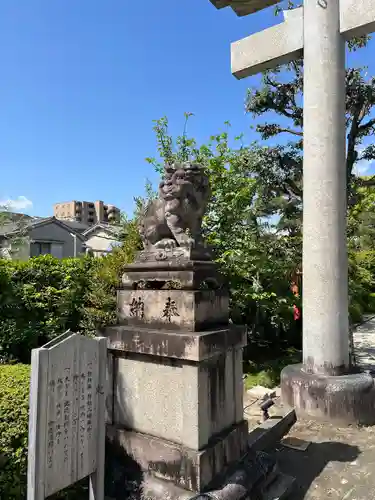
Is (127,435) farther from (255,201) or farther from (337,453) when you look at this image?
(255,201)

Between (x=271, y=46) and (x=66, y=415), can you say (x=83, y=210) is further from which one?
(x=66, y=415)

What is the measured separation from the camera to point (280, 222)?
11.1 metres

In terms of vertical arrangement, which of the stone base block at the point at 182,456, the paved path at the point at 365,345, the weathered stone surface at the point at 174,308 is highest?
the weathered stone surface at the point at 174,308

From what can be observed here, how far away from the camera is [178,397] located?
3393mm

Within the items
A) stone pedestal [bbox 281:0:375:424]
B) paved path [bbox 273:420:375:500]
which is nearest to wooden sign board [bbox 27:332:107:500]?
paved path [bbox 273:420:375:500]

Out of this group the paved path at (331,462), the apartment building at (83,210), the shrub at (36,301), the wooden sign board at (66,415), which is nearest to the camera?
the wooden sign board at (66,415)

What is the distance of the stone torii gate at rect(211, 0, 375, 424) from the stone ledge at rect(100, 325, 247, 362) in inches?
94.3

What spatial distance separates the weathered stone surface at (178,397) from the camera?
3.28 metres

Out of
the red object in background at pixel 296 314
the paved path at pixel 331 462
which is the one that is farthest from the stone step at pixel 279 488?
the red object in background at pixel 296 314

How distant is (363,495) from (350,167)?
9.38 m

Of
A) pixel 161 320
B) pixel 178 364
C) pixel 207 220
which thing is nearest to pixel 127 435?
pixel 178 364

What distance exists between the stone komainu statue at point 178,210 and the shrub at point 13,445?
193cm

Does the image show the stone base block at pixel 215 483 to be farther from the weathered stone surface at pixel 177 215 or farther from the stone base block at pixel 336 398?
the weathered stone surface at pixel 177 215

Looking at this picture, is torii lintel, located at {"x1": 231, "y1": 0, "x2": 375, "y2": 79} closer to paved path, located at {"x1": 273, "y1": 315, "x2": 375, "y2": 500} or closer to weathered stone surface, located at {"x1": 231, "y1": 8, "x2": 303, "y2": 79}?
weathered stone surface, located at {"x1": 231, "y1": 8, "x2": 303, "y2": 79}
